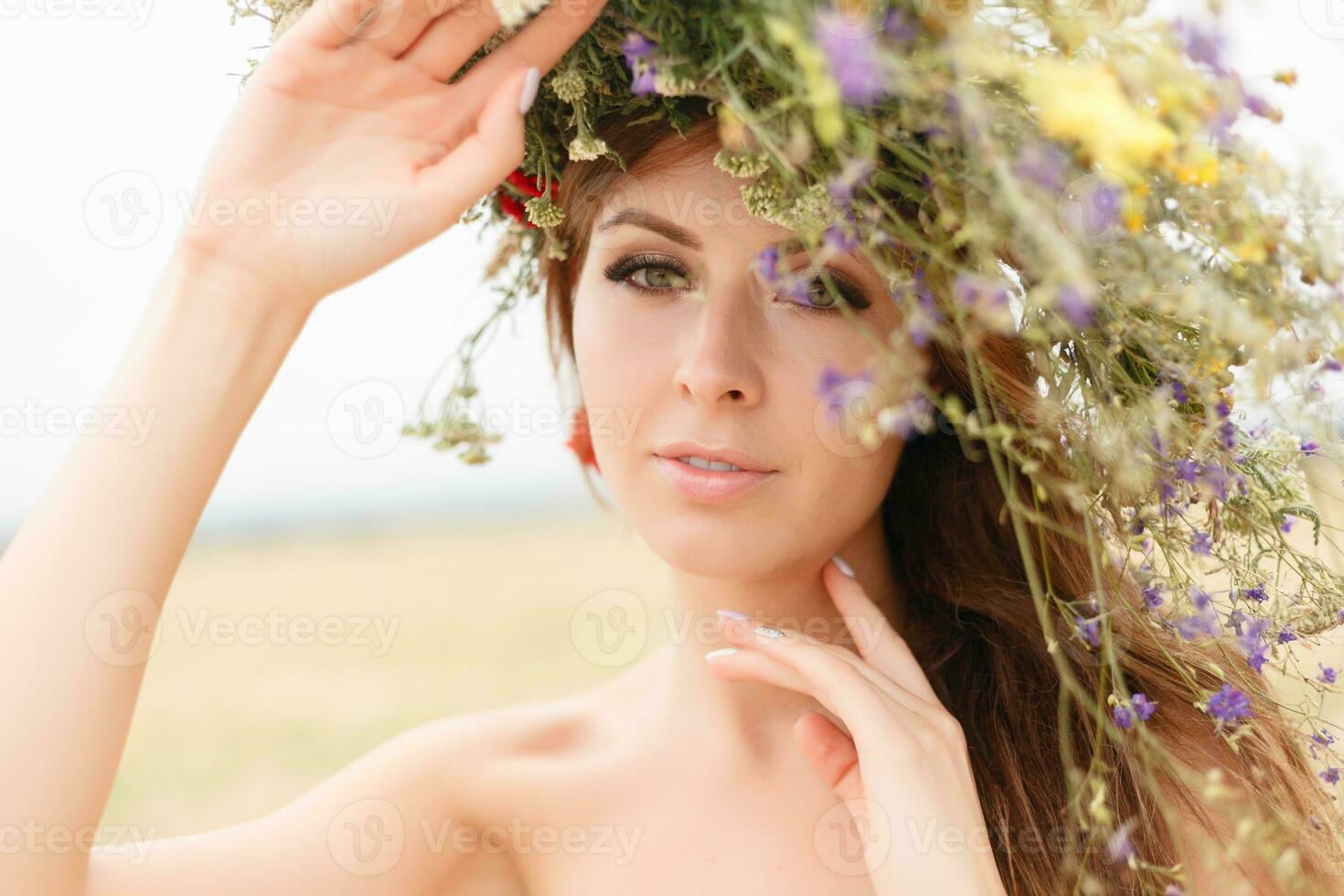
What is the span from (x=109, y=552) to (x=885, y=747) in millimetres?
1150

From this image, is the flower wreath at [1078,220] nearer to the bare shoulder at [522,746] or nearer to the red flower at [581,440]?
the red flower at [581,440]

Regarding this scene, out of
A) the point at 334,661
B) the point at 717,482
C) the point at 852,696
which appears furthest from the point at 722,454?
the point at 334,661

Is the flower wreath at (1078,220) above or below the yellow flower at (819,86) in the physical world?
below

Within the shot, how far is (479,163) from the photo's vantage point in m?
1.68

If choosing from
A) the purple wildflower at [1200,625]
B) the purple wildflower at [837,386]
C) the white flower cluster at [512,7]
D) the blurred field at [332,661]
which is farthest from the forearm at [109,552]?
the blurred field at [332,661]

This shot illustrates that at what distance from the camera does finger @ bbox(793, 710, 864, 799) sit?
2.10m

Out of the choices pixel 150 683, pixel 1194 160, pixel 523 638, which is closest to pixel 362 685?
pixel 523 638

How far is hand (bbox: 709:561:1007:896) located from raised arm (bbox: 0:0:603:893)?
3.03ft

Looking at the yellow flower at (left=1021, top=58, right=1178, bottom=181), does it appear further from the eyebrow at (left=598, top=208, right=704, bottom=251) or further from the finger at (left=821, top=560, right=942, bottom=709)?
the finger at (left=821, top=560, right=942, bottom=709)

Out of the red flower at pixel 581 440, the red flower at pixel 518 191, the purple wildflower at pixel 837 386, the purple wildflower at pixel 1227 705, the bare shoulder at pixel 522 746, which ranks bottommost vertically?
the bare shoulder at pixel 522 746

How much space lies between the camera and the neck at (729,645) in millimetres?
2314

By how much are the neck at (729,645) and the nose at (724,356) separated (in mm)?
468

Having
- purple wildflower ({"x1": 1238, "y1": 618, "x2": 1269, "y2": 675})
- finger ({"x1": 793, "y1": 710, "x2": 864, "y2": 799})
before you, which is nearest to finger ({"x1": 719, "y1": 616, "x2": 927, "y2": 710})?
finger ({"x1": 793, "y1": 710, "x2": 864, "y2": 799})

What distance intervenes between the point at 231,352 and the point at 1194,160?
4.08 feet
